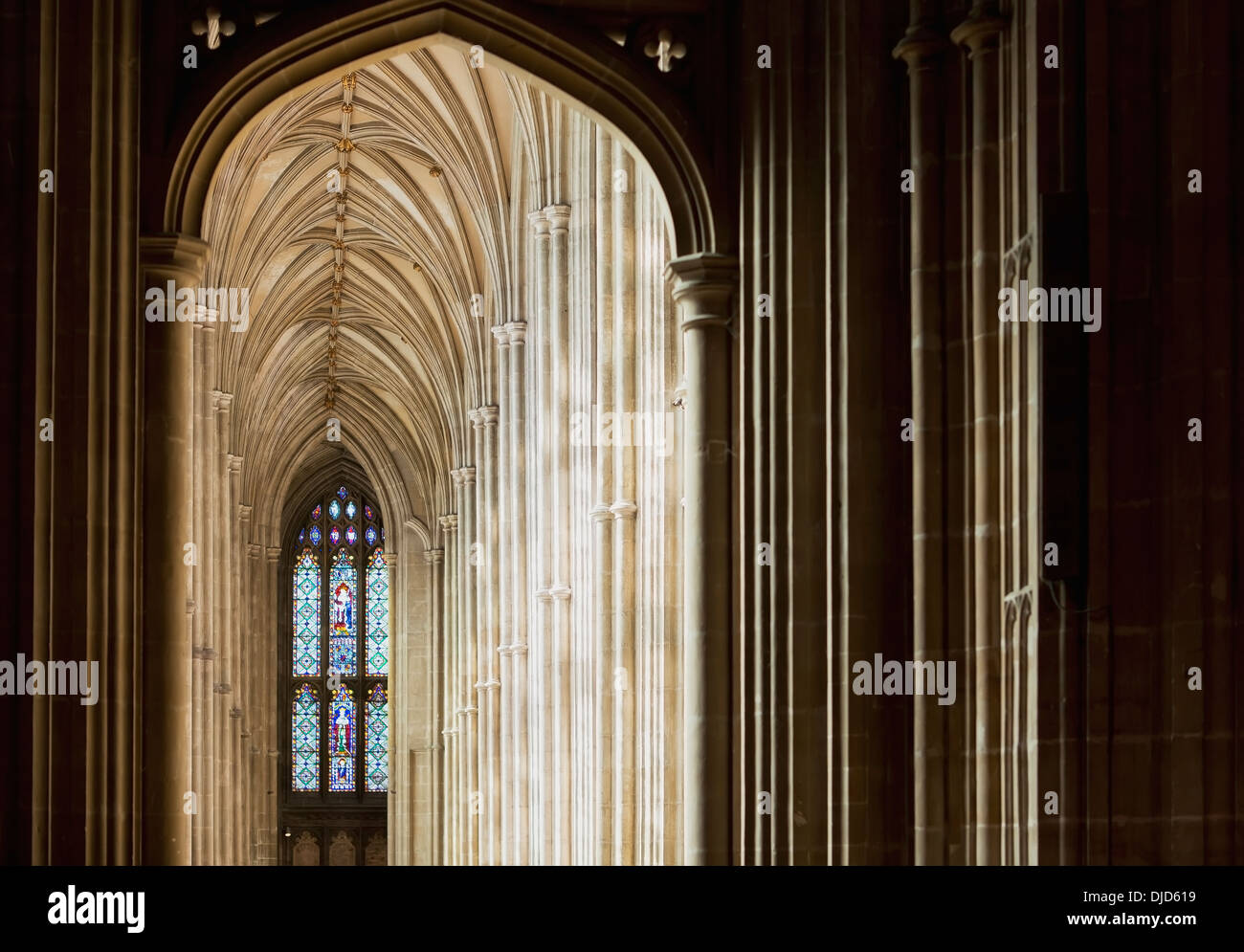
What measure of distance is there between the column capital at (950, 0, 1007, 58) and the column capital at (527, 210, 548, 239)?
42.9 ft

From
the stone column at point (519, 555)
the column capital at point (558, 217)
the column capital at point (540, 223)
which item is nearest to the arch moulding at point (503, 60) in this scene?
the column capital at point (558, 217)

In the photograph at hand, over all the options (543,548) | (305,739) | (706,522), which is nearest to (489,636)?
(543,548)

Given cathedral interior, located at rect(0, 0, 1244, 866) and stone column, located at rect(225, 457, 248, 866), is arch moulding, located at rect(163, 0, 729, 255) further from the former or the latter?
stone column, located at rect(225, 457, 248, 866)

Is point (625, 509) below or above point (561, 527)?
below

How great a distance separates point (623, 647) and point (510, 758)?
8.72 m

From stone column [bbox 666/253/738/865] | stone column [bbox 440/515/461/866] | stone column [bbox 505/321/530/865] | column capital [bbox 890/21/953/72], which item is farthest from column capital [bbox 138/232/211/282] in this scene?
stone column [bbox 440/515/461/866]

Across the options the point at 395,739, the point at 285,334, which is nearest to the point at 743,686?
the point at 285,334

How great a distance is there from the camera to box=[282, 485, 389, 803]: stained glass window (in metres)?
46.3

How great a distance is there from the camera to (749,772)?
11.8m

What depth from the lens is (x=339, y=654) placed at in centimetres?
4653

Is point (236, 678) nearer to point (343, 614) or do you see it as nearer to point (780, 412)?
point (343, 614)

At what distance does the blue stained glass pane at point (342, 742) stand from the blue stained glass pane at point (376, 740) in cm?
37

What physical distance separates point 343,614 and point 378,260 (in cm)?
1565

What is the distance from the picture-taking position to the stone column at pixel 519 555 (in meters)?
25.4
